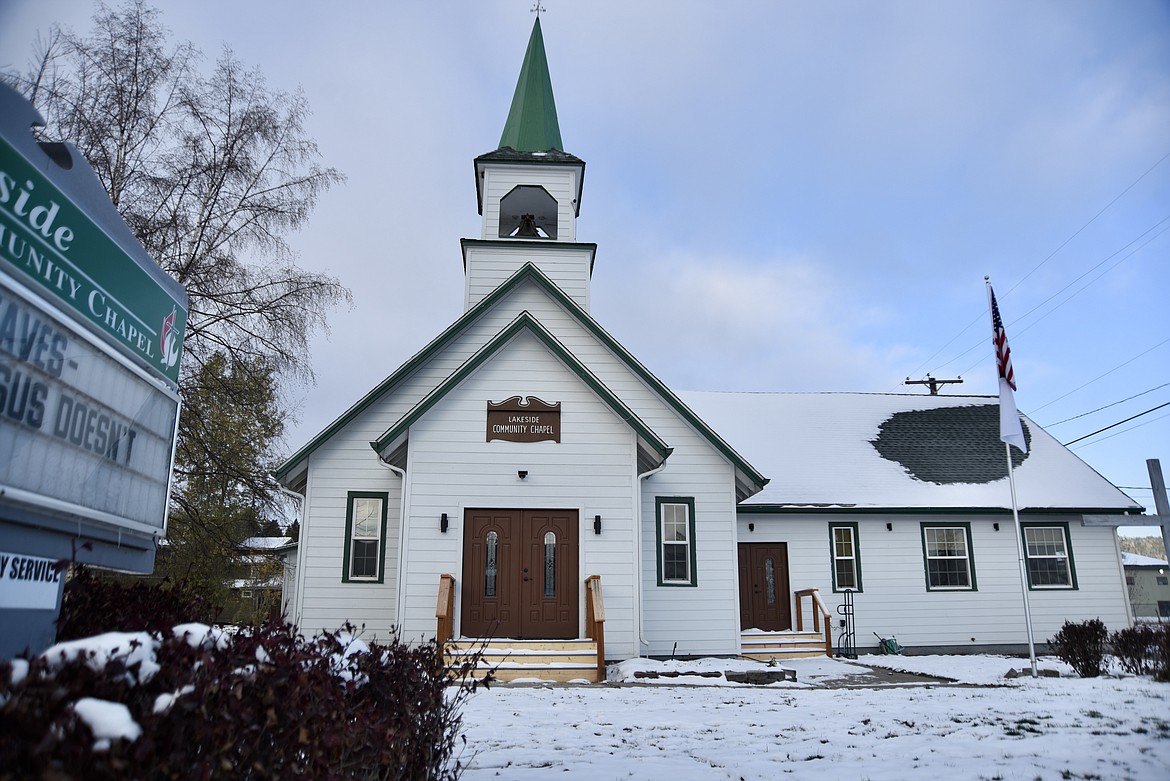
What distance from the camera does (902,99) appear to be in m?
15.0

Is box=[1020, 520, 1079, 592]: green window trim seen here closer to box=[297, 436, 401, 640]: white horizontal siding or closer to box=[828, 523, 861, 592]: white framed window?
box=[828, 523, 861, 592]: white framed window

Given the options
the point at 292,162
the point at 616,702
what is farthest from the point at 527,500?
the point at 292,162

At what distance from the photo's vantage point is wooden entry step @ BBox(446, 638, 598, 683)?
11891 mm

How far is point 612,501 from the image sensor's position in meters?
13.6

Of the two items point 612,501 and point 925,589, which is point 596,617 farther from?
point 925,589

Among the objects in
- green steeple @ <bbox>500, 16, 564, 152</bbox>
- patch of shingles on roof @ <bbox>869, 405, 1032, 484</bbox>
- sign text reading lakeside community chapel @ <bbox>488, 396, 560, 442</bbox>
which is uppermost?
green steeple @ <bbox>500, 16, 564, 152</bbox>

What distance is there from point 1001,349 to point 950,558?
640cm

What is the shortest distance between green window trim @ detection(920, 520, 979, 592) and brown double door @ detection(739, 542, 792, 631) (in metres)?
3.18

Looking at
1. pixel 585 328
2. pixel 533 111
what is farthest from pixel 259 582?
pixel 533 111

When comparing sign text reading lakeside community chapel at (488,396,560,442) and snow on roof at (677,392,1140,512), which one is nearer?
sign text reading lakeside community chapel at (488,396,560,442)

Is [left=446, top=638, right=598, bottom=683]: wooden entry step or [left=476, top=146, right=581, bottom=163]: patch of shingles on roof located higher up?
[left=476, top=146, right=581, bottom=163]: patch of shingles on roof

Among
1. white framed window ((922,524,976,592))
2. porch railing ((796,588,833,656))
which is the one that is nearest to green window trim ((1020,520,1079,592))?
white framed window ((922,524,976,592))

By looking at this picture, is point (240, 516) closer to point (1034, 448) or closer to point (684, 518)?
point (684, 518)

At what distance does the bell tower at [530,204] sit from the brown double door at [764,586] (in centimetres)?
664
